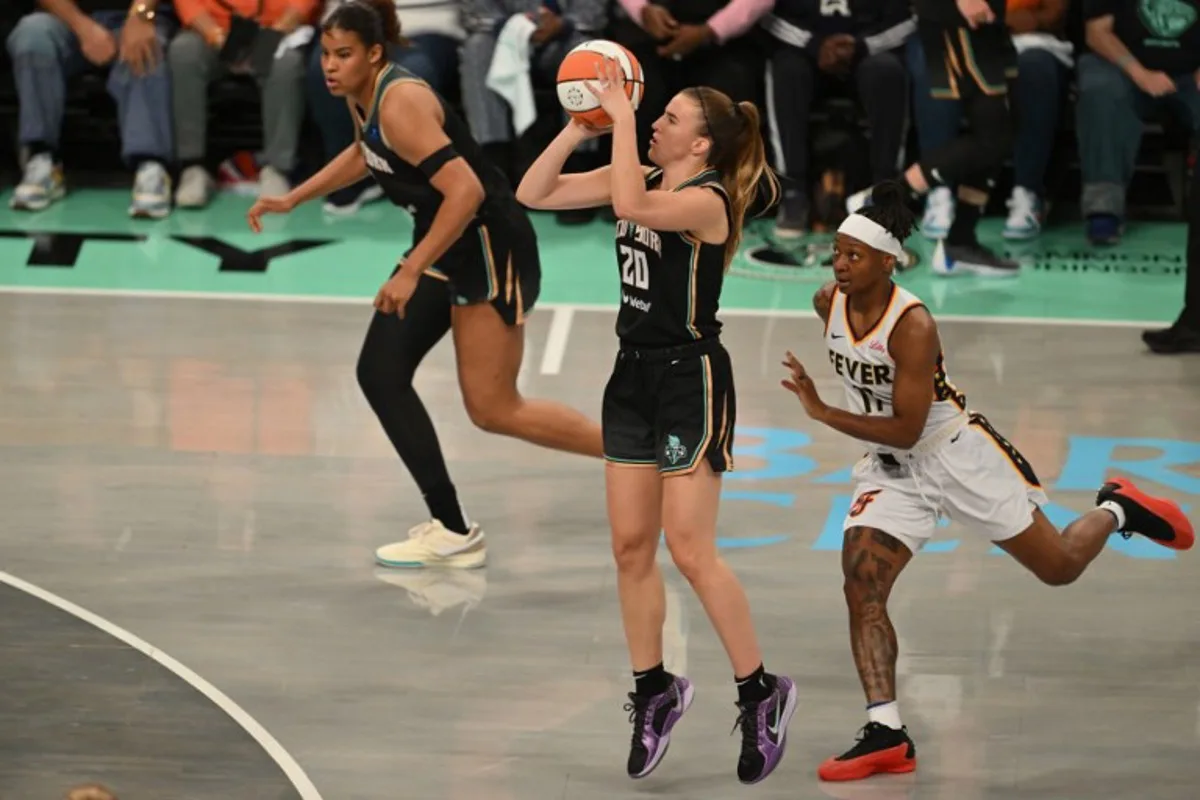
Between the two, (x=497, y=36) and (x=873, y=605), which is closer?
(x=873, y=605)

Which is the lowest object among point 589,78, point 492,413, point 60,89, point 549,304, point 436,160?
point 549,304

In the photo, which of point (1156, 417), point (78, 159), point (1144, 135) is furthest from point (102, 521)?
point (1144, 135)

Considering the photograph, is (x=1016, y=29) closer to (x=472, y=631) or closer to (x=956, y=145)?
(x=956, y=145)

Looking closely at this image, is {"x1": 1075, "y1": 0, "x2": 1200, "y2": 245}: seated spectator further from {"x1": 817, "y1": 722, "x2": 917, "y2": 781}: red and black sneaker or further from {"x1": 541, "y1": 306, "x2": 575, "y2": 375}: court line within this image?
{"x1": 817, "y1": 722, "x2": 917, "y2": 781}: red and black sneaker

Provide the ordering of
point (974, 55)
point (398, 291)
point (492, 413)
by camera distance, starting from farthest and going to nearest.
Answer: point (974, 55), point (492, 413), point (398, 291)

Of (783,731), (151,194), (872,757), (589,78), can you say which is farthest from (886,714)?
(151,194)

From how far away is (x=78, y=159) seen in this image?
11891mm

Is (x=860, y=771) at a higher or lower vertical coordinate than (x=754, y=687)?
lower

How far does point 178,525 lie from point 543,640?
151cm

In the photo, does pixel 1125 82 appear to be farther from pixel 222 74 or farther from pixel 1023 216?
pixel 222 74

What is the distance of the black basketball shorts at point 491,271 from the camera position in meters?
6.26

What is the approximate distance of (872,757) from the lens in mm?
5082

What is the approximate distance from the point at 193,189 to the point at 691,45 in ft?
9.09

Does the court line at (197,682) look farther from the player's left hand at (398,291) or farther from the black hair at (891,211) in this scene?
the black hair at (891,211)
